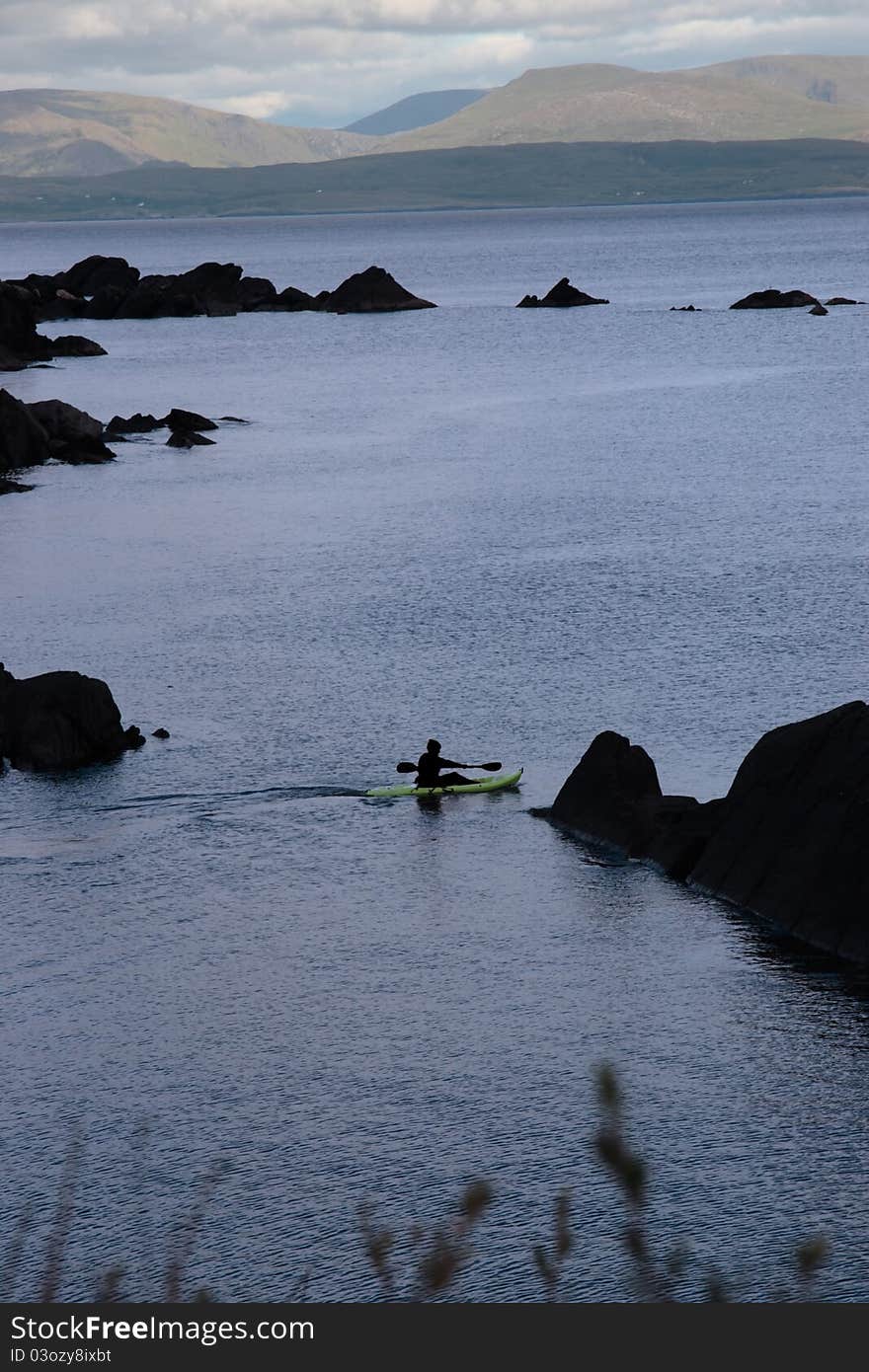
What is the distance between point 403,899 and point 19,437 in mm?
70538

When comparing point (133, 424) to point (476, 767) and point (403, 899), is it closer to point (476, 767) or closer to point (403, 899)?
point (476, 767)

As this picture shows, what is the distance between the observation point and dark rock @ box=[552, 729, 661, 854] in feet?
139

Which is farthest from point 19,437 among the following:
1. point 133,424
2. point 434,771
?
point 434,771

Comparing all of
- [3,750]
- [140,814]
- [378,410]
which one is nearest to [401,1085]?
[140,814]

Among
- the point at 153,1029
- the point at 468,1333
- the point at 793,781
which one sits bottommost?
the point at 153,1029

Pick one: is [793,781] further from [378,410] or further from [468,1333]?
[378,410]

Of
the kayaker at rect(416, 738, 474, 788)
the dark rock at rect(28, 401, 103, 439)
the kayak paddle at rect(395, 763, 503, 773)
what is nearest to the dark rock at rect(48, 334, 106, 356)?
the dark rock at rect(28, 401, 103, 439)

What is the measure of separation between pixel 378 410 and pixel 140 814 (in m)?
89.7

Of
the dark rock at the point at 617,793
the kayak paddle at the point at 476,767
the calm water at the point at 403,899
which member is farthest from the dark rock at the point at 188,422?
the dark rock at the point at 617,793

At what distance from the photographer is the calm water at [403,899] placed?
26.9 meters

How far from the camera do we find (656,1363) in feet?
29.9

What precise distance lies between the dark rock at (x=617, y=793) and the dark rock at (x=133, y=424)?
258ft

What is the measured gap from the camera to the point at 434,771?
149 feet

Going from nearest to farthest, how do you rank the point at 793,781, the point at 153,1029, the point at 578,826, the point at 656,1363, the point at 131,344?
the point at 656,1363 < the point at 153,1029 < the point at 793,781 < the point at 578,826 < the point at 131,344
